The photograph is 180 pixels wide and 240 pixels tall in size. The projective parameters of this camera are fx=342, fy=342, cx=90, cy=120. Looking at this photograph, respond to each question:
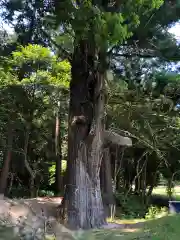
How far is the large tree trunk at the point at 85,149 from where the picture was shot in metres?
7.50

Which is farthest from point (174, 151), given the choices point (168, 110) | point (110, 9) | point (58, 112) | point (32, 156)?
point (110, 9)

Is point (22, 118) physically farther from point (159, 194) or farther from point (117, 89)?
point (159, 194)

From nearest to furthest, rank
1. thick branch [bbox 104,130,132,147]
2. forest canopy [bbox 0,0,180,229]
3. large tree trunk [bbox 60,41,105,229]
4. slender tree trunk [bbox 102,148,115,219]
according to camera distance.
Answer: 1. forest canopy [bbox 0,0,180,229]
2. large tree trunk [bbox 60,41,105,229]
3. thick branch [bbox 104,130,132,147]
4. slender tree trunk [bbox 102,148,115,219]

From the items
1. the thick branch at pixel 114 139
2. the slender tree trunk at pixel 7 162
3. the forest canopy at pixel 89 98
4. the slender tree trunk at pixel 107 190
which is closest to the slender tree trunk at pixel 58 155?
the forest canopy at pixel 89 98

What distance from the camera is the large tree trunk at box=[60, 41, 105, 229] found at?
24.6 ft

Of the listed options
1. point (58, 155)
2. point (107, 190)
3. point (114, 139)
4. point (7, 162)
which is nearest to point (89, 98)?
point (114, 139)

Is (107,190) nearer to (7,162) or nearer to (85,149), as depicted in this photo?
(7,162)

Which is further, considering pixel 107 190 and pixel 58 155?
pixel 58 155

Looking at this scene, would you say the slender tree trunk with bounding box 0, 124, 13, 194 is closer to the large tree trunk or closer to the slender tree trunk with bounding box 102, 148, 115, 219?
the slender tree trunk with bounding box 102, 148, 115, 219

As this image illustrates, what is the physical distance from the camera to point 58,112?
11.7m

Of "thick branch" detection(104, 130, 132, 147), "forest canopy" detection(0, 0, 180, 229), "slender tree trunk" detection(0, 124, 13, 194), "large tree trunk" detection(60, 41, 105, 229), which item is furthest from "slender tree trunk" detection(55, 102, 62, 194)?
"large tree trunk" detection(60, 41, 105, 229)

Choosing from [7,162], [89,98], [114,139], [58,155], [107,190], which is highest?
[89,98]

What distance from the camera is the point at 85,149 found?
7.55 meters

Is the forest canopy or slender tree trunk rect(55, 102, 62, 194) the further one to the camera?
slender tree trunk rect(55, 102, 62, 194)
